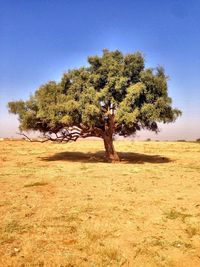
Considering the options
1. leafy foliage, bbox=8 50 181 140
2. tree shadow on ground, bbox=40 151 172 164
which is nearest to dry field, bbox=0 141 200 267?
leafy foliage, bbox=8 50 181 140

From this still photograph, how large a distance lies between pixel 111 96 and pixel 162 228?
1867 cm

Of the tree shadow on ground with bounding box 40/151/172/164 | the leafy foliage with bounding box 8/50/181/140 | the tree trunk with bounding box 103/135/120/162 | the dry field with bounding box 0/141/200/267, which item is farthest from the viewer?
the tree shadow on ground with bounding box 40/151/172/164

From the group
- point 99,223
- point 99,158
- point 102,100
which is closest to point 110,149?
point 99,158

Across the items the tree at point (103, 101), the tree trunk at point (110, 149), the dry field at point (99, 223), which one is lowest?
the dry field at point (99, 223)

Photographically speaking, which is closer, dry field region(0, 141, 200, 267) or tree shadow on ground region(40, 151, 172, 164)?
dry field region(0, 141, 200, 267)

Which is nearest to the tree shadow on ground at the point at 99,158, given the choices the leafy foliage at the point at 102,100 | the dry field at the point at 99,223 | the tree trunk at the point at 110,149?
the tree trunk at the point at 110,149

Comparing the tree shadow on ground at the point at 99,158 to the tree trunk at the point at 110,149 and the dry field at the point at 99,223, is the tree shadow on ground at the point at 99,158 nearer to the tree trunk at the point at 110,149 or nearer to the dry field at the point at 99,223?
the tree trunk at the point at 110,149

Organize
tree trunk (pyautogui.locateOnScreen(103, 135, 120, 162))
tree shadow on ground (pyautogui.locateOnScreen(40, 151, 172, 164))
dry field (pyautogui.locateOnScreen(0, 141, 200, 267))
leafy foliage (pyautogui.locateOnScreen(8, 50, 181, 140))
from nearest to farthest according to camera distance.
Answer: dry field (pyautogui.locateOnScreen(0, 141, 200, 267)), leafy foliage (pyautogui.locateOnScreen(8, 50, 181, 140)), tree trunk (pyautogui.locateOnScreen(103, 135, 120, 162)), tree shadow on ground (pyautogui.locateOnScreen(40, 151, 172, 164))

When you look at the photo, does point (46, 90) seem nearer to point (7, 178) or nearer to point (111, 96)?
point (111, 96)

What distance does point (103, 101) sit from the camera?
27.7m

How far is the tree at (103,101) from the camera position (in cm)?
2661

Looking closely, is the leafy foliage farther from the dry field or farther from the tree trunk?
the dry field

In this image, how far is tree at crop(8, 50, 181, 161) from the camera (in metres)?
26.6

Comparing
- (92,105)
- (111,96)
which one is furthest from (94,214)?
(111,96)
